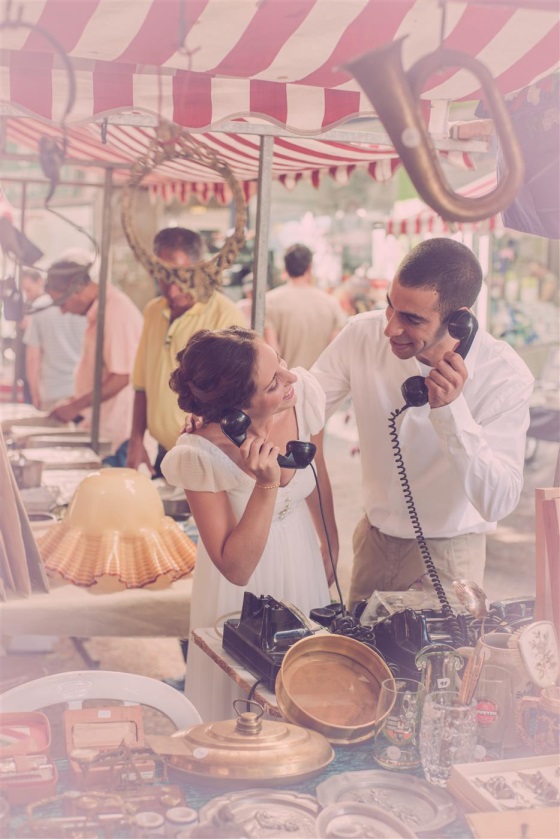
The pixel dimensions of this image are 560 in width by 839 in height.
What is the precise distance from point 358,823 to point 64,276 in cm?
456

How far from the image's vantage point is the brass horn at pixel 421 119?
1468mm

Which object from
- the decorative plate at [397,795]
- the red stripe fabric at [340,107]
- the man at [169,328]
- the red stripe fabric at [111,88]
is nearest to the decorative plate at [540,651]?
the decorative plate at [397,795]

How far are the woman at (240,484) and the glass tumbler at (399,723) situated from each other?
67 centimetres

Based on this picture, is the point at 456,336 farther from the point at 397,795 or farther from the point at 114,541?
the point at 114,541

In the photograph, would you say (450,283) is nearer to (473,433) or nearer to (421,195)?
(473,433)

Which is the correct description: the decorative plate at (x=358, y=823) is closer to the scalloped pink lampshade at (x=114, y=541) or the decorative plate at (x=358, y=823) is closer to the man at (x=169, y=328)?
the scalloped pink lampshade at (x=114, y=541)

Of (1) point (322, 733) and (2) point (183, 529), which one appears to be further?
(2) point (183, 529)

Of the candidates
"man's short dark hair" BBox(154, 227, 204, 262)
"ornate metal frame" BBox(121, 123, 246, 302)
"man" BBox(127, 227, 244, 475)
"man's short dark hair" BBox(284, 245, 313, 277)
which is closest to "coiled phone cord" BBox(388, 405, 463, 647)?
"ornate metal frame" BBox(121, 123, 246, 302)

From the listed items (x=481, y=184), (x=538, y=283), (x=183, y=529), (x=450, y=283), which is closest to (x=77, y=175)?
(x=538, y=283)

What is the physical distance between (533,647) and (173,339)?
122 inches

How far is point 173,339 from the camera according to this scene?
4.61 m

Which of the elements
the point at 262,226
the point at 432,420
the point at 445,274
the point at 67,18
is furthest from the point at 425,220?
the point at 67,18

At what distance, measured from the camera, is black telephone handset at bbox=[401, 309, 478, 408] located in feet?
7.58

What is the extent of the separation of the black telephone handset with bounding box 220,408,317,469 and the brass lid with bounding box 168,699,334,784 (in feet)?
2.54
